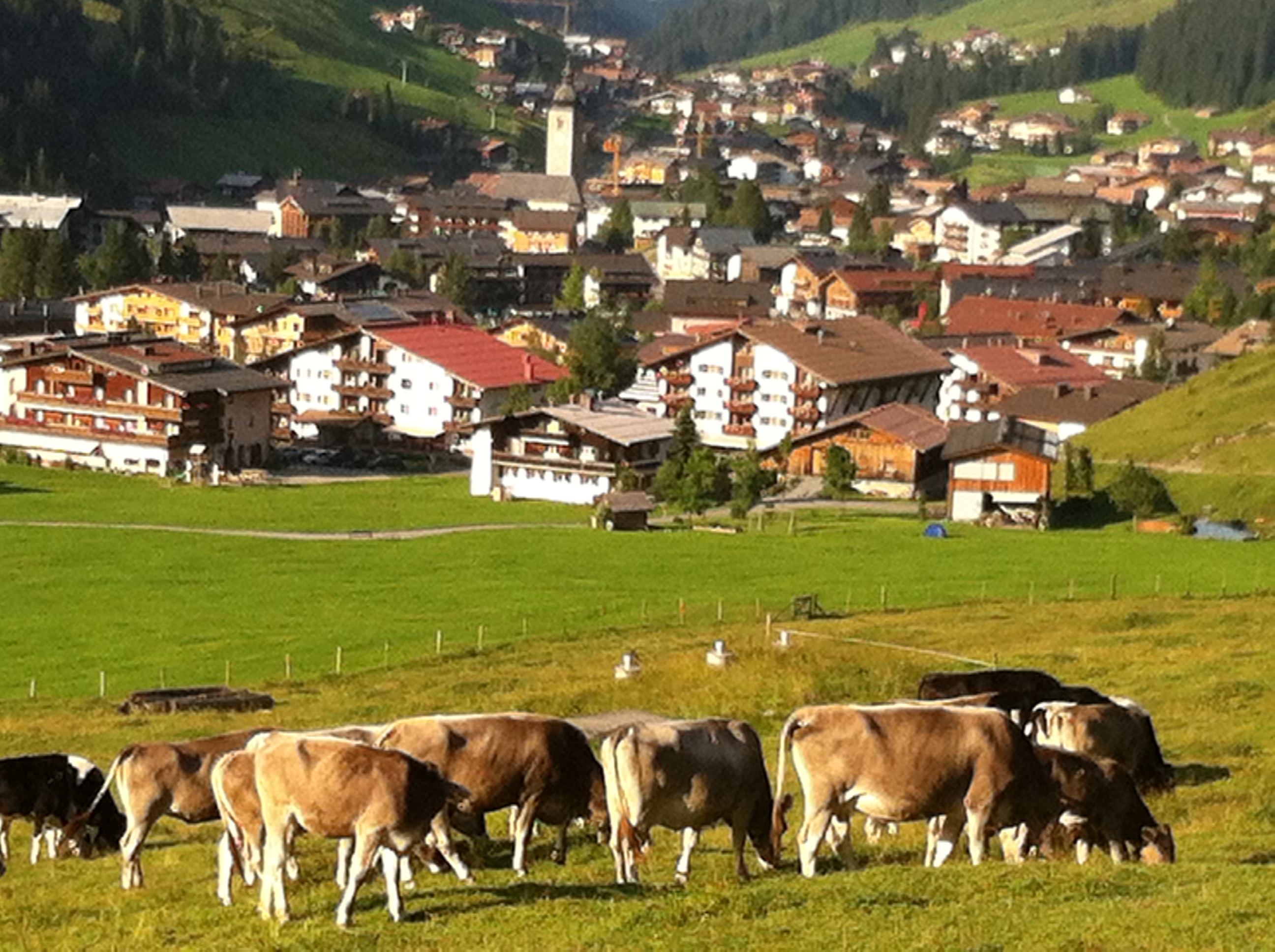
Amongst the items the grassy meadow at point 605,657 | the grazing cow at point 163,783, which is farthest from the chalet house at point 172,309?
the grazing cow at point 163,783

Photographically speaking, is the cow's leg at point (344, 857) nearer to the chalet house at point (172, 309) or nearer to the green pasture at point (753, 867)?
the green pasture at point (753, 867)

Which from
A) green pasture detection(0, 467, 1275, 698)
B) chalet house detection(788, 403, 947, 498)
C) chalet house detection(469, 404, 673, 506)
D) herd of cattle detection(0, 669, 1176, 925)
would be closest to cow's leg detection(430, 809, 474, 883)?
herd of cattle detection(0, 669, 1176, 925)

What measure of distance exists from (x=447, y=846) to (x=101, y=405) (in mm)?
66452

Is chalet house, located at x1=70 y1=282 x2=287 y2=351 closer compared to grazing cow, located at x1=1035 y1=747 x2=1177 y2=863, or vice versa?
grazing cow, located at x1=1035 y1=747 x2=1177 y2=863

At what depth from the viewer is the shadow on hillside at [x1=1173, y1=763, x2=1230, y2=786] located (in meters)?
23.6

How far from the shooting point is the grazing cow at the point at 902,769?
1759 cm

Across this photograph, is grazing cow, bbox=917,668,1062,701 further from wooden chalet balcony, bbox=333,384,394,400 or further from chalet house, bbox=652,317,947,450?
wooden chalet balcony, bbox=333,384,394,400

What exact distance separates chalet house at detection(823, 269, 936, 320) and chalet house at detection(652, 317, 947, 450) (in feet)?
123

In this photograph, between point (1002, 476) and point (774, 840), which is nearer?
point (774, 840)

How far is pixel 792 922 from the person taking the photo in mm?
15234

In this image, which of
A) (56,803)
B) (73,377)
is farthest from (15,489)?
(56,803)

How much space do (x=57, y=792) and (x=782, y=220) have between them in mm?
165144

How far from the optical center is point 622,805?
17.3 meters

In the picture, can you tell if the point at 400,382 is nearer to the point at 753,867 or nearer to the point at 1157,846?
the point at 753,867
